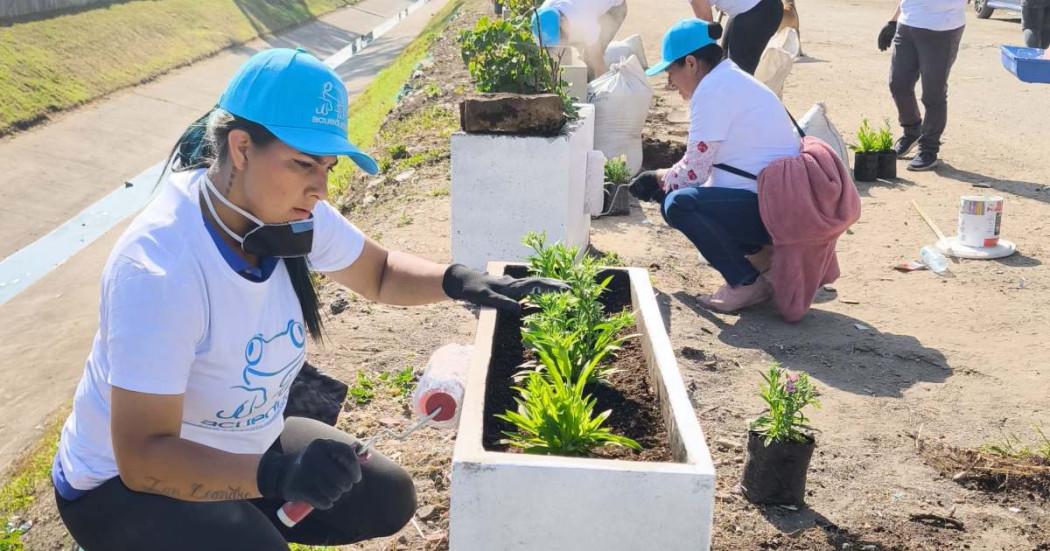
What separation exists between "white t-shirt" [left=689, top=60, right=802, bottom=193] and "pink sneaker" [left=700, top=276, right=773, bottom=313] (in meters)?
0.50

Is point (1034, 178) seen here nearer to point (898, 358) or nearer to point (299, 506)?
point (898, 358)

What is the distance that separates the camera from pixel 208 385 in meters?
2.68

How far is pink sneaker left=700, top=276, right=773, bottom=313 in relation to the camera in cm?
564

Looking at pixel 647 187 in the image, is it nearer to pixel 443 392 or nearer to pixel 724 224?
pixel 724 224

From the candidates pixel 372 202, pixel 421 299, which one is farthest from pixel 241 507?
pixel 372 202

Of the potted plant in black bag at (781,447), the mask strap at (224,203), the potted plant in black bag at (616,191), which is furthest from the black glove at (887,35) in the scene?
the mask strap at (224,203)

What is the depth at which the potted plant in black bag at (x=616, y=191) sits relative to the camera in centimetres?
734

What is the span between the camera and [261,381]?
2797mm

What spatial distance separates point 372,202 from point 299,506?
611 centimetres

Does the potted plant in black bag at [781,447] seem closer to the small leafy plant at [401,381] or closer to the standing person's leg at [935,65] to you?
the small leafy plant at [401,381]

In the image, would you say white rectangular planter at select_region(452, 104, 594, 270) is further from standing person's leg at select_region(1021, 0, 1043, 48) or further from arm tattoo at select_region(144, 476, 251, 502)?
standing person's leg at select_region(1021, 0, 1043, 48)

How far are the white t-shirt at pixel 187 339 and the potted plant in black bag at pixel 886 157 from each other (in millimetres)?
6331

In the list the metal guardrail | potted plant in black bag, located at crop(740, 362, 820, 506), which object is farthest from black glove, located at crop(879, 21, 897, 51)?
the metal guardrail

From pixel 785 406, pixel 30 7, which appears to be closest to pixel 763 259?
pixel 785 406
